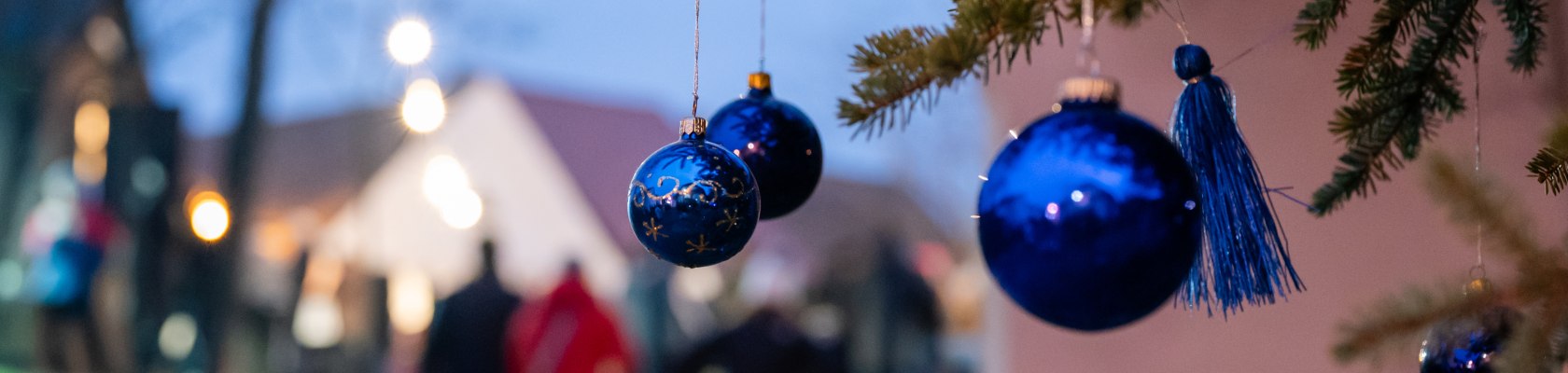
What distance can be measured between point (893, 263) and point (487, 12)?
2.21 meters

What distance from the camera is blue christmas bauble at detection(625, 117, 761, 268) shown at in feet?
2.19

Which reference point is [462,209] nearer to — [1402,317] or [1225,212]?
[1225,212]

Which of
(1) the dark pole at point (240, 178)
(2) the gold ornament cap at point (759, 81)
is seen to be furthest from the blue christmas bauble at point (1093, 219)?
(1) the dark pole at point (240, 178)

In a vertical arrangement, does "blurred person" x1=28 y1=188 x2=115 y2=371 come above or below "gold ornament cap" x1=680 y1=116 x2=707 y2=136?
above

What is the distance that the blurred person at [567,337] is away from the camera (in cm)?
340

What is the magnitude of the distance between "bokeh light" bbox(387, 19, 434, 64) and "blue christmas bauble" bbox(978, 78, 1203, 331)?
4622 mm

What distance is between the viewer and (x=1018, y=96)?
174 centimetres

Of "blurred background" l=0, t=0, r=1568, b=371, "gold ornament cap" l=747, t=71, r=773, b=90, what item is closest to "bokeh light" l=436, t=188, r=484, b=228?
"blurred background" l=0, t=0, r=1568, b=371

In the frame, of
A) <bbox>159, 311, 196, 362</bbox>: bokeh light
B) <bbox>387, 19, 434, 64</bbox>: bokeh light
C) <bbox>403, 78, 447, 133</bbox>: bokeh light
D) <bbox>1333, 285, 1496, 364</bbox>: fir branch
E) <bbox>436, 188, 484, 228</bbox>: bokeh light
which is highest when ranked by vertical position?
<bbox>387, 19, 434, 64</bbox>: bokeh light

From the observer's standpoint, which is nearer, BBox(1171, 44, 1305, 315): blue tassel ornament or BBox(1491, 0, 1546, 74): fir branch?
BBox(1171, 44, 1305, 315): blue tassel ornament

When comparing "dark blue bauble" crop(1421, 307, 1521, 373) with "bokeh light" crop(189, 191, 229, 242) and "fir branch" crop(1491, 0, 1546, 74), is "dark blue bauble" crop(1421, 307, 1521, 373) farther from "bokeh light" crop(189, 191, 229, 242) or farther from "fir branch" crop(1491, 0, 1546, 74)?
"bokeh light" crop(189, 191, 229, 242)

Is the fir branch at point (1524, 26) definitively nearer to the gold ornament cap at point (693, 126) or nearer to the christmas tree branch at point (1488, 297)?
the christmas tree branch at point (1488, 297)

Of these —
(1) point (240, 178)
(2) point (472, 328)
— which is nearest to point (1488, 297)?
(2) point (472, 328)

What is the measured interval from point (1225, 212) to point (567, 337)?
117 inches
